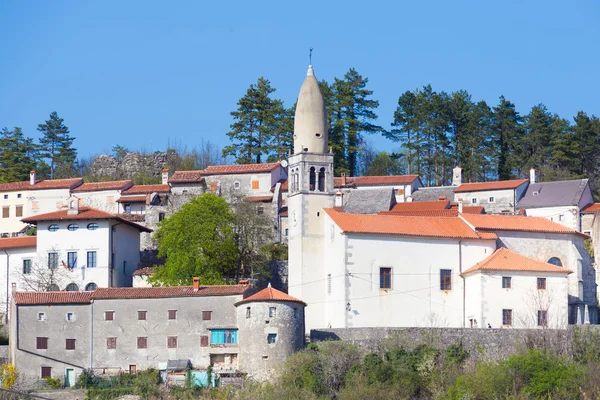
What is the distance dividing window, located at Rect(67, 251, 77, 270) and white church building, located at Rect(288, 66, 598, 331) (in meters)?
12.8

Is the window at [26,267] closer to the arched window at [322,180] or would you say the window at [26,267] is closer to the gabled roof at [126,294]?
the gabled roof at [126,294]

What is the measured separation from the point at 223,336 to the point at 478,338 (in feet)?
36.6

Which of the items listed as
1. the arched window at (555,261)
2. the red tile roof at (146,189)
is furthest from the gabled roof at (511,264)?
the red tile roof at (146,189)

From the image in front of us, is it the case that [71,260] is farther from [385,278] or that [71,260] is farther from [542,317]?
[542,317]

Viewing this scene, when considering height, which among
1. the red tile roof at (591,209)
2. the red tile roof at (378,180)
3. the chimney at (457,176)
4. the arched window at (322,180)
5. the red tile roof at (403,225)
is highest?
the chimney at (457,176)

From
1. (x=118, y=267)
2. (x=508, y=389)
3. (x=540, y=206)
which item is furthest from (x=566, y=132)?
(x=508, y=389)

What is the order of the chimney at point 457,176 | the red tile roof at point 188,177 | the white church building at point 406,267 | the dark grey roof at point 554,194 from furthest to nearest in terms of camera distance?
the chimney at point 457,176 < the red tile roof at point 188,177 < the dark grey roof at point 554,194 < the white church building at point 406,267

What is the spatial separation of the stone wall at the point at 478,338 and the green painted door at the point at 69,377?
10.9m

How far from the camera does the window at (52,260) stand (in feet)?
222

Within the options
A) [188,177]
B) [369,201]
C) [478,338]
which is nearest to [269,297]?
[478,338]

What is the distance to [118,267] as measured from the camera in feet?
224

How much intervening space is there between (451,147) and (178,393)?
47.5 m

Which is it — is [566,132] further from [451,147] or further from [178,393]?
[178,393]

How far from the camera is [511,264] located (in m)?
59.5
